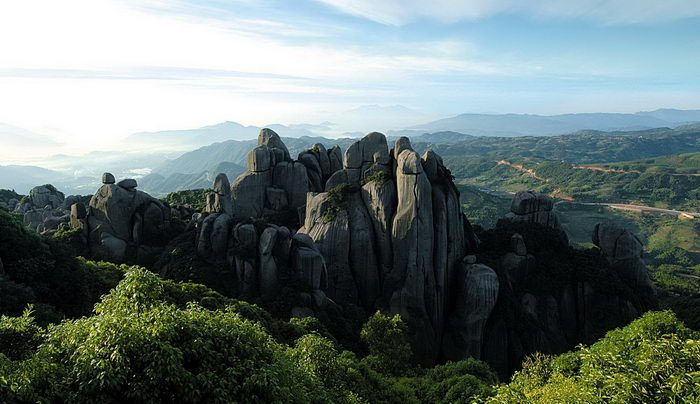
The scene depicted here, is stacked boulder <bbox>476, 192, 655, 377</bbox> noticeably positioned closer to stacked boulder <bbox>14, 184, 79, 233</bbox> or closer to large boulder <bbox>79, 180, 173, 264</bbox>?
large boulder <bbox>79, 180, 173, 264</bbox>

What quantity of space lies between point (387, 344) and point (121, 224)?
2505cm

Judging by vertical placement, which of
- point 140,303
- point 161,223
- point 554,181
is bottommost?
point 554,181

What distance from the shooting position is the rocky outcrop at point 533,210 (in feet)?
127

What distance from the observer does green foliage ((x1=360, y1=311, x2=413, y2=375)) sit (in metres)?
22.0

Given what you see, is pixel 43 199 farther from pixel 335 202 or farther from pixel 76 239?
pixel 335 202

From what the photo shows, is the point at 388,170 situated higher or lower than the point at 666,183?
higher

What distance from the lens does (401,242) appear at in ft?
99.2

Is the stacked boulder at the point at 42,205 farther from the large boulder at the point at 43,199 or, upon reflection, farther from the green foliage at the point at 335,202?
the green foliage at the point at 335,202

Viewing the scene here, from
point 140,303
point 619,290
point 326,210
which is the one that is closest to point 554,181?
point 619,290

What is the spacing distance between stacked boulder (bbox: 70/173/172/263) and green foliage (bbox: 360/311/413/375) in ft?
66.9

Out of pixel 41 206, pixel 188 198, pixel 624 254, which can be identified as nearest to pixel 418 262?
pixel 624 254

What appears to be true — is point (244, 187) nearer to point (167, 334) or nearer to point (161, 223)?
point (161, 223)

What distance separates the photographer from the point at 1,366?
302 inches

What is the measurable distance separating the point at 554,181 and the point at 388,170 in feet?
479
